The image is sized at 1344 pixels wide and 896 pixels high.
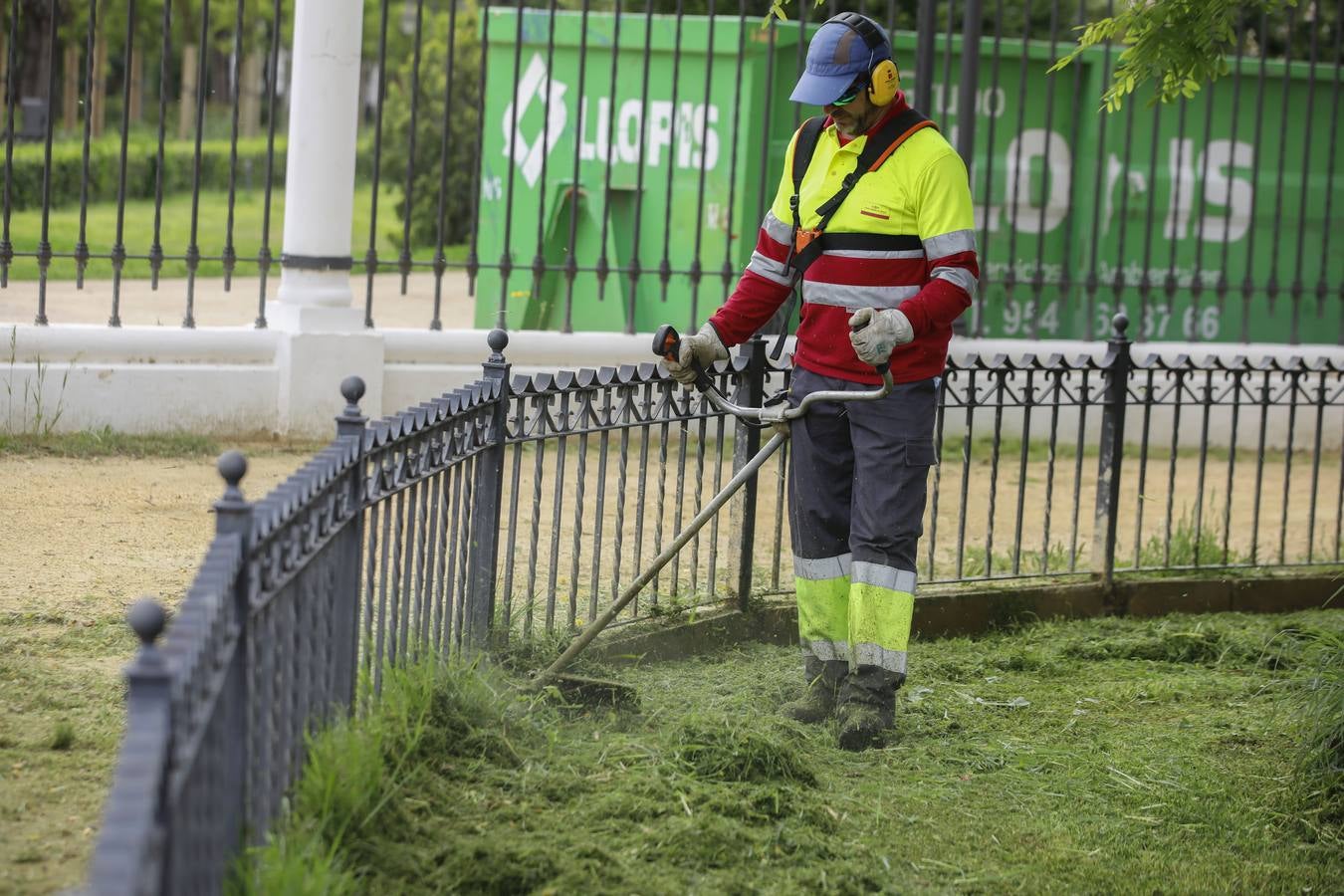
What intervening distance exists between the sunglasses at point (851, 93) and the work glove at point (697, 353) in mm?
761

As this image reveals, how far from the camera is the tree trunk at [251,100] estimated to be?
41781 mm

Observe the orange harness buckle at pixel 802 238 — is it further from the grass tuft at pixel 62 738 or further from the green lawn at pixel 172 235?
the green lawn at pixel 172 235

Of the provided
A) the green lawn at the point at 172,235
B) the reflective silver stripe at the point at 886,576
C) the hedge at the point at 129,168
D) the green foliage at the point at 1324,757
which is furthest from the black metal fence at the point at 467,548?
the hedge at the point at 129,168

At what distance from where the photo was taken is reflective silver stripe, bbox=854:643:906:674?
4.66 m

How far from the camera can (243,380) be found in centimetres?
805

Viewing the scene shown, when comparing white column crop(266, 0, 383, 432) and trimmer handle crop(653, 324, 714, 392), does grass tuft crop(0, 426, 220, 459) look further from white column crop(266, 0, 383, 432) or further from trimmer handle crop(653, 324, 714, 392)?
trimmer handle crop(653, 324, 714, 392)

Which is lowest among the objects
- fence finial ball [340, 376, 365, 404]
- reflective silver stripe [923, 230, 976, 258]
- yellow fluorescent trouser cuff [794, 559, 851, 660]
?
yellow fluorescent trouser cuff [794, 559, 851, 660]

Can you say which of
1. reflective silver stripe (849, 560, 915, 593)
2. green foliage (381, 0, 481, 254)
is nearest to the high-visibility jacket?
reflective silver stripe (849, 560, 915, 593)

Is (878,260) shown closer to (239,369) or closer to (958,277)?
(958,277)

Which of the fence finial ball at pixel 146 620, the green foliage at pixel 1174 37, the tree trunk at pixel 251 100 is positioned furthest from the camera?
the tree trunk at pixel 251 100

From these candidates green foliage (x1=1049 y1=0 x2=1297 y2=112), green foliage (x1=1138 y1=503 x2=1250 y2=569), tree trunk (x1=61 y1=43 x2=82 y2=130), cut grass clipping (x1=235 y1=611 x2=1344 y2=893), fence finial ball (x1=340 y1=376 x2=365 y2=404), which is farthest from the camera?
tree trunk (x1=61 y1=43 x2=82 y2=130)

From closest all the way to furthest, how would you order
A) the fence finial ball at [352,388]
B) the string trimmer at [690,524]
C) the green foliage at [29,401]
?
the fence finial ball at [352,388], the string trimmer at [690,524], the green foliage at [29,401]

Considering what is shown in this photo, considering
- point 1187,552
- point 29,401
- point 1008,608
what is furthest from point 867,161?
point 29,401

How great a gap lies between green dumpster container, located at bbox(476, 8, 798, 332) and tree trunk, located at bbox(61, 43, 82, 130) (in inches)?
722
